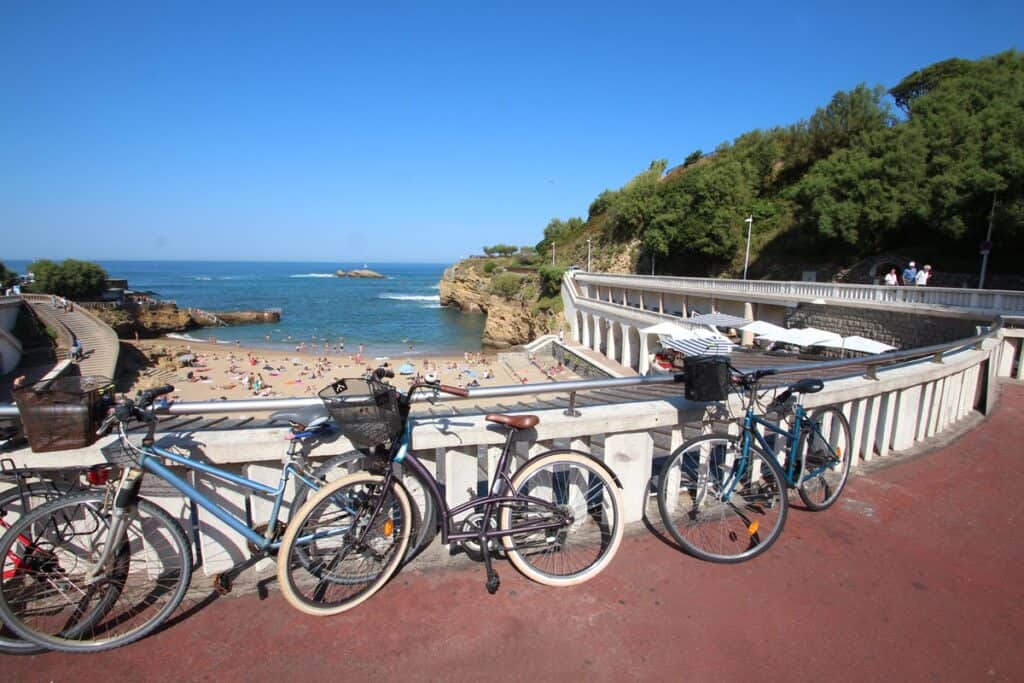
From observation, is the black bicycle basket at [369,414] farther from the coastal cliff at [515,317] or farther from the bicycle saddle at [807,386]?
the coastal cliff at [515,317]

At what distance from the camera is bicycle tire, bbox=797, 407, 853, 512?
360 centimetres

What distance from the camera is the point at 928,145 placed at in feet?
101

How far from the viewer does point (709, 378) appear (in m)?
3.13

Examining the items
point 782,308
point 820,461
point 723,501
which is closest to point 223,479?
point 723,501

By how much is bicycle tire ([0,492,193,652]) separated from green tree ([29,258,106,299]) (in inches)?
2899

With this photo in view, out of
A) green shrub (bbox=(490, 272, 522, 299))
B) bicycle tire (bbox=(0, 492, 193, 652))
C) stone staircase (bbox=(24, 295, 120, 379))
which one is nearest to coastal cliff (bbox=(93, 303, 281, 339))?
stone staircase (bbox=(24, 295, 120, 379))

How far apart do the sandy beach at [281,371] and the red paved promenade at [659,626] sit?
2618 cm

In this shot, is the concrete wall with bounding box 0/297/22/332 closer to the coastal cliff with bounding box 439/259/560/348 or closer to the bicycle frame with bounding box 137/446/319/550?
the coastal cliff with bounding box 439/259/560/348

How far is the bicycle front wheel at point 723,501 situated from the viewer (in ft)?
10.3

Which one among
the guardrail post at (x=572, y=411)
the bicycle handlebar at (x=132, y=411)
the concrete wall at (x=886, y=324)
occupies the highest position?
the bicycle handlebar at (x=132, y=411)

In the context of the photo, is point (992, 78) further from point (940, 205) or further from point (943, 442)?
point (943, 442)

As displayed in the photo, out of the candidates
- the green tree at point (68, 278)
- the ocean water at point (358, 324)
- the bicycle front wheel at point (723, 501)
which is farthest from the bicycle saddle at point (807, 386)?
the green tree at point (68, 278)

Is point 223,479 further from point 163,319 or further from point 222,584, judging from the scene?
point 163,319

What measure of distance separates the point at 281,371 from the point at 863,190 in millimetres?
42837
